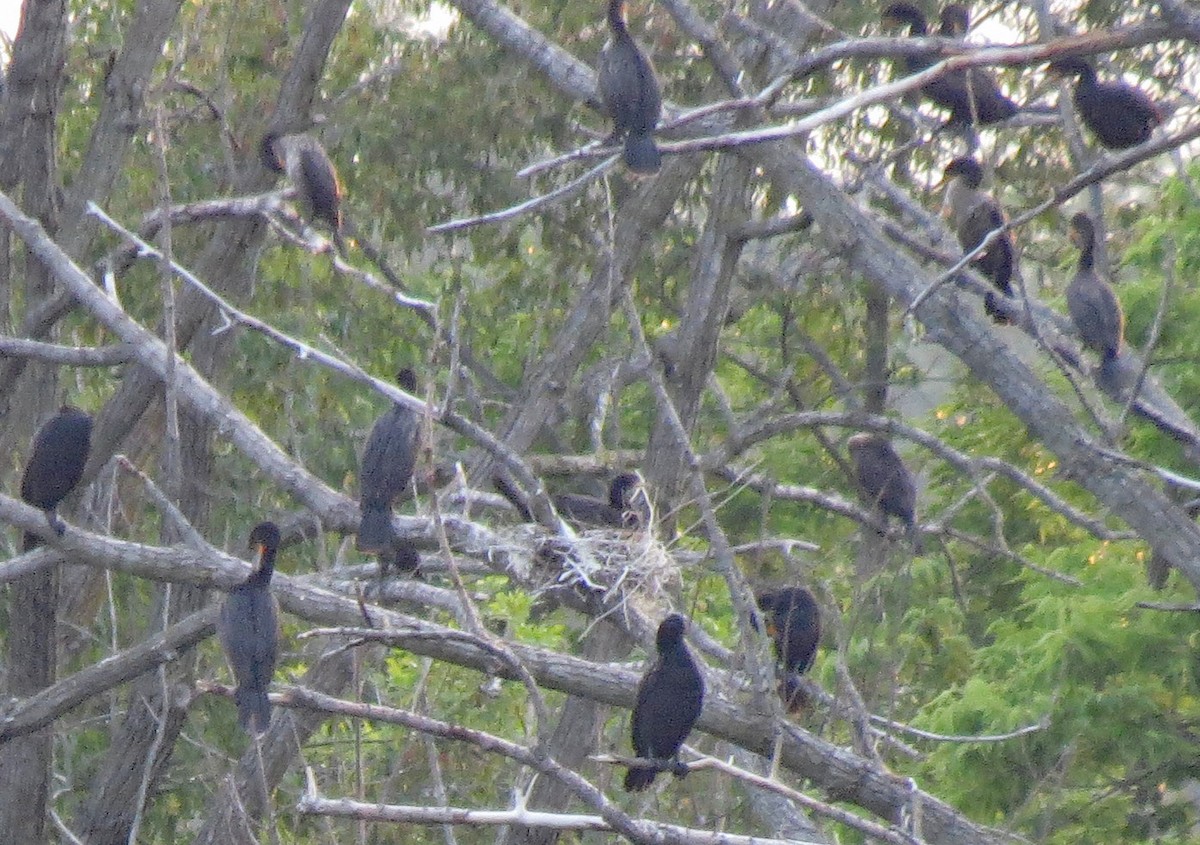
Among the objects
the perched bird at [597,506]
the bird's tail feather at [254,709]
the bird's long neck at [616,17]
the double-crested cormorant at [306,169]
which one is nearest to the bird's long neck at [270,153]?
the double-crested cormorant at [306,169]

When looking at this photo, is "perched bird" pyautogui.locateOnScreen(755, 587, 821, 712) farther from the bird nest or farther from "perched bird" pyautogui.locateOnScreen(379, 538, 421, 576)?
"perched bird" pyautogui.locateOnScreen(379, 538, 421, 576)

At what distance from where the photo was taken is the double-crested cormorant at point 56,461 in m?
7.89

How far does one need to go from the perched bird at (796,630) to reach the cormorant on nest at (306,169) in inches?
134

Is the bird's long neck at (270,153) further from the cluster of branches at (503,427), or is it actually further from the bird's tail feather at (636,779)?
the bird's tail feather at (636,779)

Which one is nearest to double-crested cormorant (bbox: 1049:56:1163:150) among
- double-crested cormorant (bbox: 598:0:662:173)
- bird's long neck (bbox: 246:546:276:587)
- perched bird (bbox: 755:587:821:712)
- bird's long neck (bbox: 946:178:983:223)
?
bird's long neck (bbox: 946:178:983:223)

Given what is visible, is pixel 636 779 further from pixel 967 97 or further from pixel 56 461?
pixel 967 97

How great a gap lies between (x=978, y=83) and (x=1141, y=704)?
9.34ft

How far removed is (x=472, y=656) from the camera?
18.7 ft

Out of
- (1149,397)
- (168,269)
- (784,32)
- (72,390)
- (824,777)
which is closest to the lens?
(824,777)

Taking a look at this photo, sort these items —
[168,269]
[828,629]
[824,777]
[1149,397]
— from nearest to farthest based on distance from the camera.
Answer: [824,777] < [168,269] < [1149,397] < [828,629]

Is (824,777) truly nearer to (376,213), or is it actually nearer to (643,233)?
(643,233)

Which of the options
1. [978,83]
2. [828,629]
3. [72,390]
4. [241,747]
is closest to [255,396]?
[72,390]

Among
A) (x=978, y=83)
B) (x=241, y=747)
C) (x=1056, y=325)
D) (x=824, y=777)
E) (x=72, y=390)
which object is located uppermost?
(x=978, y=83)

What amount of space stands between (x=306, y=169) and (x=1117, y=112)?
13.8 ft
